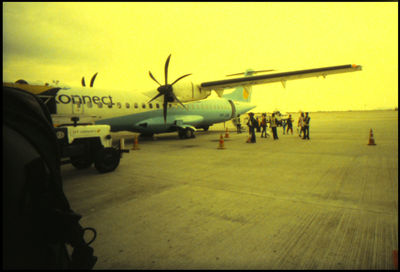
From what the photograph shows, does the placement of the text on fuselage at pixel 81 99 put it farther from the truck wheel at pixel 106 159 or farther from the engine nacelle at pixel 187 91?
the truck wheel at pixel 106 159

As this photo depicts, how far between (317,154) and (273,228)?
6.34 metres

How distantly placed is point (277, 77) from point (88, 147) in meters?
11.6

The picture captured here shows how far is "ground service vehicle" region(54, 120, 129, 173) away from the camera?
5625 millimetres

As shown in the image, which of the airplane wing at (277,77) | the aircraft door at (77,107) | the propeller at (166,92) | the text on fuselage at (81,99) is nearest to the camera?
the text on fuselage at (81,99)

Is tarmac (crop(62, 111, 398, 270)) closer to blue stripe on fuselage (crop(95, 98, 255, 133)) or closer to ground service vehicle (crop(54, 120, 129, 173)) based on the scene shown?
ground service vehicle (crop(54, 120, 129, 173))

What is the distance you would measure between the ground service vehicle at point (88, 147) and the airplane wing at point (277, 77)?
32.0 ft

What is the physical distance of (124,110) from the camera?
42.8ft

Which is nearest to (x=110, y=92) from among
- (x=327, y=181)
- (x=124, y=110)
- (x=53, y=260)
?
(x=124, y=110)

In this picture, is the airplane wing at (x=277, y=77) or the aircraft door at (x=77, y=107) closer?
the aircraft door at (x=77, y=107)

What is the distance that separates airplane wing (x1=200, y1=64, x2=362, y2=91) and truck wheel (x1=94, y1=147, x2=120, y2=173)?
976 cm

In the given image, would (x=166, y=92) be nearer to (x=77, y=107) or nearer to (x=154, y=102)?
(x=154, y=102)

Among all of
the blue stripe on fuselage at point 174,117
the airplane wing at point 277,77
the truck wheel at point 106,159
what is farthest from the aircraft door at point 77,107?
the airplane wing at point 277,77

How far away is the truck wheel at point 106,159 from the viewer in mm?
6410

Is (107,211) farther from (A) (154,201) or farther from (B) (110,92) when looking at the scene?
(B) (110,92)
